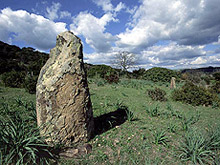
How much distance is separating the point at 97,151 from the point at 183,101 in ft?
20.9

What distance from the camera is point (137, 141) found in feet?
9.56

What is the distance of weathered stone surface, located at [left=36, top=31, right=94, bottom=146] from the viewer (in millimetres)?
2379

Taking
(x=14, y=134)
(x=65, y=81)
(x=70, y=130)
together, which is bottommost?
(x=70, y=130)

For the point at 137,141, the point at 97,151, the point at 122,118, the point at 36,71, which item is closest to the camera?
the point at 97,151

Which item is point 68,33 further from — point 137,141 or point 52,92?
point 137,141

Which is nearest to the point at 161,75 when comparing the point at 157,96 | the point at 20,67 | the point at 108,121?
the point at 157,96

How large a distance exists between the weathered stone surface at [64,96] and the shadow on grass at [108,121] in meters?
0.83

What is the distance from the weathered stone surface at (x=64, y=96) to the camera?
2.38 m

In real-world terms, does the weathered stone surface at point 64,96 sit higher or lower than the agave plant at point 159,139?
higher

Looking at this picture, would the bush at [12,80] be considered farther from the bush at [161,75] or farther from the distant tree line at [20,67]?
the bush at [161,75]

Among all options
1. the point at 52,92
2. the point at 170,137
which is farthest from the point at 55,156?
the point at 170,137

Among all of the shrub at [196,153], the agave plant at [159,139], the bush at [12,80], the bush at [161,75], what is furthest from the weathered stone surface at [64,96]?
the bush at [161,75]

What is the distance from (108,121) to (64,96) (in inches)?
67.7

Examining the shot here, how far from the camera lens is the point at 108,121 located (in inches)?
141
